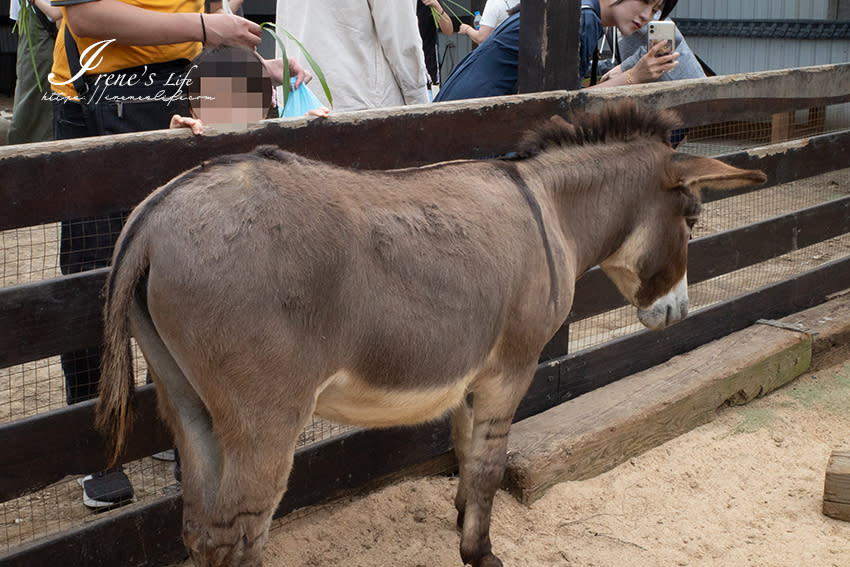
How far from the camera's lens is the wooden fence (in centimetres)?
234

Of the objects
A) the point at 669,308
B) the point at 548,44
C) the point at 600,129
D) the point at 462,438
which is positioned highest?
the point at 548,44

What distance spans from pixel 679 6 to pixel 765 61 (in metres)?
1.33

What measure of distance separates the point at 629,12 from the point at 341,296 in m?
2.16

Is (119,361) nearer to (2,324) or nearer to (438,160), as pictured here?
(2,324)

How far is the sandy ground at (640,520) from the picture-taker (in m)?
3.04

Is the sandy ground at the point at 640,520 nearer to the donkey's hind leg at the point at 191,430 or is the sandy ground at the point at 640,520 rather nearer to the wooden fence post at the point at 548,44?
the donkey's hind leg at the point at 191,430

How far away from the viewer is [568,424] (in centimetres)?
357

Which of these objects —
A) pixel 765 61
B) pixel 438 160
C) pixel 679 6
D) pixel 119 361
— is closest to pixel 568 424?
pixel 438 160

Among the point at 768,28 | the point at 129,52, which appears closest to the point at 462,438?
the point at 129,52

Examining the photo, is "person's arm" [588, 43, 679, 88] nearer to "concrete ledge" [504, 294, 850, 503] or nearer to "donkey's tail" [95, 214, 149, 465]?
"concrete ledge" [504, 294, 850, 503]

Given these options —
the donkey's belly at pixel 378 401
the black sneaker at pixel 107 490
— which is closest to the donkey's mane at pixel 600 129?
the donkey's belly at pixel 378 401

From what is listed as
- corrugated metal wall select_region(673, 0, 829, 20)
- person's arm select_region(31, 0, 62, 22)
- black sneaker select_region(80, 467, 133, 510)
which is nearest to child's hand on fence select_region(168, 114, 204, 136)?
black sneaker select_region(80, 467, 133, 510)

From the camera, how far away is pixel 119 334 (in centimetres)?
200

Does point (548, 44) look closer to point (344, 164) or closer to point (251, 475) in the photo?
point (344, 164)
